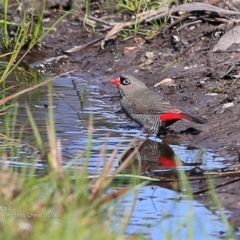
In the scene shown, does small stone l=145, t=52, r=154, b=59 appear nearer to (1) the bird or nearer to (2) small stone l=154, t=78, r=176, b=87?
(2) small stone l=154, t=78, r=176, b=87

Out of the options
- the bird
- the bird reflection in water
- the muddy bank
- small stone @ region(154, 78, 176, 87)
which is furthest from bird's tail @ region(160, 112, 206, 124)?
small stone @ region(154, 78, 176, 87)

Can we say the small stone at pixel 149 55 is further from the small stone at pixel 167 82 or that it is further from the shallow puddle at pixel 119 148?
the small stone at pixel 167 82

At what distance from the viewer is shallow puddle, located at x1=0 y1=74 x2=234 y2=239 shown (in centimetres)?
481

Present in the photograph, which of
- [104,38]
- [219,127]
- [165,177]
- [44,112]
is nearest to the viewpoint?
[165,177]

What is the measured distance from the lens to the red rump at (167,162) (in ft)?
21.5

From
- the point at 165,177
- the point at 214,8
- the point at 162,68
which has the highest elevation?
the point at 214,8

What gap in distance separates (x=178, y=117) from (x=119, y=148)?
0.95 meters

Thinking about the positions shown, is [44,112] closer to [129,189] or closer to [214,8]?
[214,8]

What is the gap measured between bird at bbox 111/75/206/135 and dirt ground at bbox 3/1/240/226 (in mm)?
180

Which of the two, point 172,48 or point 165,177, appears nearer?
point 165,177

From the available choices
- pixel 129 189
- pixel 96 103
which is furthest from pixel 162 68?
pixel 129 189

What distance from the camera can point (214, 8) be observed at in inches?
385

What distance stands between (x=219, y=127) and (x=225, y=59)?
1698 millimetres

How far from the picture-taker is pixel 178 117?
766cm
